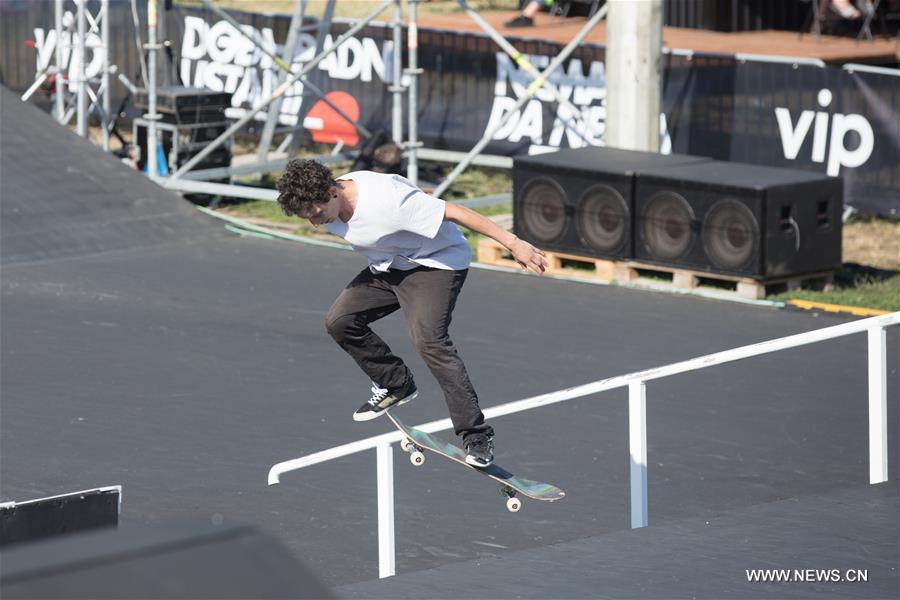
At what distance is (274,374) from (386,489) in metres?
4.84

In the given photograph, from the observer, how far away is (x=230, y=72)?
2338 cm

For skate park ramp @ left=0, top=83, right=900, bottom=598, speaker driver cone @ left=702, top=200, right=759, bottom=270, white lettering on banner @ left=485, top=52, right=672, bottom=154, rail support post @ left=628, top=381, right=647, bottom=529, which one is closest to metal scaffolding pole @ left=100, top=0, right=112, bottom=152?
skate park ramp @ left=0, top=83, right=900, bottom=598

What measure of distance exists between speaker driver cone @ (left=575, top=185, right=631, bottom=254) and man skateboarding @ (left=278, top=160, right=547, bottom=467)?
25.5 feet

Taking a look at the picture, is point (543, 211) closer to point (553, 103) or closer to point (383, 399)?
point (553, 103)

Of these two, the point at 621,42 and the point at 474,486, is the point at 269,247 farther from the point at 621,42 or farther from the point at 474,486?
the point at 474,486

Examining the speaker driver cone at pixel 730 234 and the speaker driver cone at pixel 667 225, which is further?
the speaker driver cone at pixel 667 225

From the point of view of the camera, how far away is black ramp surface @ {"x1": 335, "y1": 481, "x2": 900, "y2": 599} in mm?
6727

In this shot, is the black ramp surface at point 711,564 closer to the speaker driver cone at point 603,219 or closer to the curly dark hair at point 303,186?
the curly dark hair at point 303,186

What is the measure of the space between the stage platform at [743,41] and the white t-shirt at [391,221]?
13.5 metres

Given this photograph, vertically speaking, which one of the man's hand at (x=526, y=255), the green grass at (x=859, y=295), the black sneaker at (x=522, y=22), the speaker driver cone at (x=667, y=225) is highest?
the black sneaker at (x=522, y=22)

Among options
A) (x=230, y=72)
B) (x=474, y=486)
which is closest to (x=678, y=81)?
(x=230, y=72)

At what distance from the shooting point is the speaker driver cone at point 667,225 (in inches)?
615

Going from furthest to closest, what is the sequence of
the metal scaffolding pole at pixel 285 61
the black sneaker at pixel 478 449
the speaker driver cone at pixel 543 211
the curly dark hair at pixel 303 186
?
the metal scaffolding pole at pixel 285 61 < the speaker driver cone at pixel 543 211 < the black sneaker at pixel 478 449 < the curly dark hair at pixel 303 186

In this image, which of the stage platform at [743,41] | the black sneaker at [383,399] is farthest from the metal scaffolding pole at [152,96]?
the black sneaker at [383,399]
